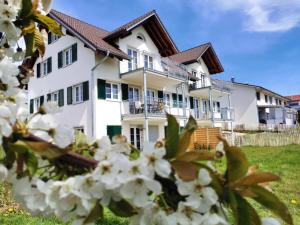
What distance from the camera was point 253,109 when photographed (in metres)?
42.2

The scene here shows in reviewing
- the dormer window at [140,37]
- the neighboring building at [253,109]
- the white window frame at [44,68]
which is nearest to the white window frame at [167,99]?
the dormer window at [140,37]

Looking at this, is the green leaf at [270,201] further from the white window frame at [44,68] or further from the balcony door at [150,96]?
the white window frame at [44,68]

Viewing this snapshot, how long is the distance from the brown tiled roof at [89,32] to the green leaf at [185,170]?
16919mm

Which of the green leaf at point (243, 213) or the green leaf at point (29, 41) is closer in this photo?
the green leaf at point (243, 213)

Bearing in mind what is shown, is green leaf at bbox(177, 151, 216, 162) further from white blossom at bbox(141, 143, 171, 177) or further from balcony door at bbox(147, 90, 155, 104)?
balcony door at bbox(147, 90, 155, 104)

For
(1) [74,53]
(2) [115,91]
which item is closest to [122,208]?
(2) [115,91]

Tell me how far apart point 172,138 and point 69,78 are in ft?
63.2

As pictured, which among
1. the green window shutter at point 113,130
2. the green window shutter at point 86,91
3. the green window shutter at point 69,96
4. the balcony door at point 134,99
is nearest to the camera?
the green window shutter at point 86,91

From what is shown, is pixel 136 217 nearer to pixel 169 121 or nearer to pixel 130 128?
pixel 169 121

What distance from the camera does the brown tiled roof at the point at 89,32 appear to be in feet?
58.3

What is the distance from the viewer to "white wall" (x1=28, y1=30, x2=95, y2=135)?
712 inches

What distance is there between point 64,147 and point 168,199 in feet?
0.87

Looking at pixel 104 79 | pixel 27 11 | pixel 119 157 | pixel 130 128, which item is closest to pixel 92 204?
pixel 119 157

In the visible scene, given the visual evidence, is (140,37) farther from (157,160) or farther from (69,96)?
(157,160)
